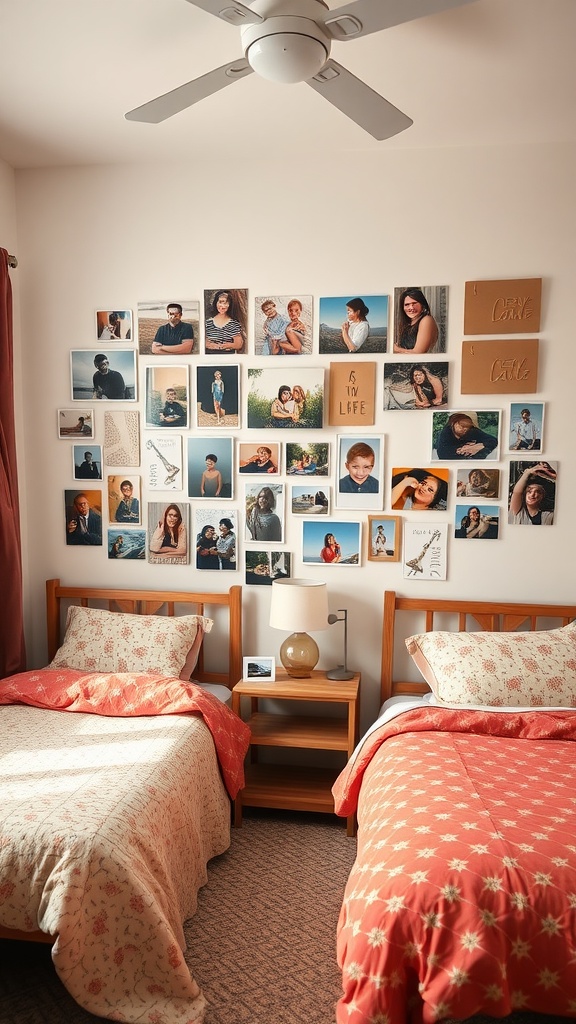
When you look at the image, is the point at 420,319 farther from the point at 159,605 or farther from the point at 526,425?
the point at 159,605

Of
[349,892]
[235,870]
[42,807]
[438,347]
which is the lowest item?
[235,870]

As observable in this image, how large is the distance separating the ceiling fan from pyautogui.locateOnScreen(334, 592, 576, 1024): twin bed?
6.37 feet

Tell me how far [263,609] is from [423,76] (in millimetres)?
2214

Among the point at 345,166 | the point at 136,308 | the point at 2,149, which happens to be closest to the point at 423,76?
the point at 345,166

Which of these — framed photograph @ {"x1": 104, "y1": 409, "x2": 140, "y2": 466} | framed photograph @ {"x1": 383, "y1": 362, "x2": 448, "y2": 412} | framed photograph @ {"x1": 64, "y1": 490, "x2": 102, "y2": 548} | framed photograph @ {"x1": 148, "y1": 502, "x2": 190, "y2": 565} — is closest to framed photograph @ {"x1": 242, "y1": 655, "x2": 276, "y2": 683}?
framed photograph @ {"x1": 148, "y1": 502, "x2": 190, "y2": 565}

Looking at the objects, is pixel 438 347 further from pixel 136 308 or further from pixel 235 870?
pixel 235 870

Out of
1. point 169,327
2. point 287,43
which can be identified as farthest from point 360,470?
point 287,43

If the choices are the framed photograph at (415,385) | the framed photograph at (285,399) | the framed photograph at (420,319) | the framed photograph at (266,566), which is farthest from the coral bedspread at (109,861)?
the framed photograph at (420,319)

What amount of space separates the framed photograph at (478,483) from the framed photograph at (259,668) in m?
1.11

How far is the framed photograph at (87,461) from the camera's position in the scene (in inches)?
138

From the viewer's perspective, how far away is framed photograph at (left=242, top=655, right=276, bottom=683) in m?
3.15

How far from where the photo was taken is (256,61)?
6.00 feet

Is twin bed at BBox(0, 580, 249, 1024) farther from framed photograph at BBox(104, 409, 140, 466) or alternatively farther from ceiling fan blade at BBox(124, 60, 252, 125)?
ceiling fan blade at BBox(124, 60, 252, 125)

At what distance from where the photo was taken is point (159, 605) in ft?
11.3
